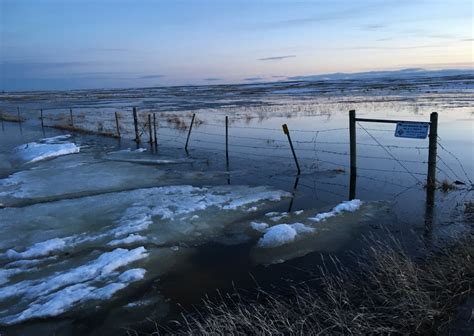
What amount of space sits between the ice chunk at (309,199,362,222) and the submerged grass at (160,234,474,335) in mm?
2913

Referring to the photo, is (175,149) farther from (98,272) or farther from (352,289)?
(352,289)

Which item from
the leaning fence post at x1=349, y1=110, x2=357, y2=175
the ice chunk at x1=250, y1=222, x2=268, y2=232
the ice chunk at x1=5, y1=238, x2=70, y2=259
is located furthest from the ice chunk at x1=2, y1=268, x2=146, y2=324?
the leaning fence post at x1=349, y1=110, x2=357, y2=175

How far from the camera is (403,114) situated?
25719mm

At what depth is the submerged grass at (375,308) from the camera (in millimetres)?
4020

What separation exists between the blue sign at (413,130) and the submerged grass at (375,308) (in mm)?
4576

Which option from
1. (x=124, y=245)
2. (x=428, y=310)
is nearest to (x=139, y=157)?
(x=124, y=245)

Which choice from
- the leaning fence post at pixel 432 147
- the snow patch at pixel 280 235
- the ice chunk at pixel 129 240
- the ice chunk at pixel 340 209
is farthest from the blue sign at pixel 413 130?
the ice chunk at pixel 129 240

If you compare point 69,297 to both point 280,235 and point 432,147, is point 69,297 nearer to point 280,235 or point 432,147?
point 280,235

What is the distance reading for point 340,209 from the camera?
9008mm

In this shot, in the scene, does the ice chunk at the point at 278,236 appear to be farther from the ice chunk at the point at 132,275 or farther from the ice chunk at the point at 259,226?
the ice chunk at the point at 132,275

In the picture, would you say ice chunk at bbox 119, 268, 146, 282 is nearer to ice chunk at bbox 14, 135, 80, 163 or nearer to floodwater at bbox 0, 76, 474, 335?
floodwater at bbox 0, 76, 474, 335

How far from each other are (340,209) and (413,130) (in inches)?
109

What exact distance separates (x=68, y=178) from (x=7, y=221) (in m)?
4.03

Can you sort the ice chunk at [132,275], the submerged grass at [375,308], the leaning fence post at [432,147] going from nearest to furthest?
the submerged grass at [375,308] < the ice chunk at [132,275] < the leaning fence post at [432,147]
